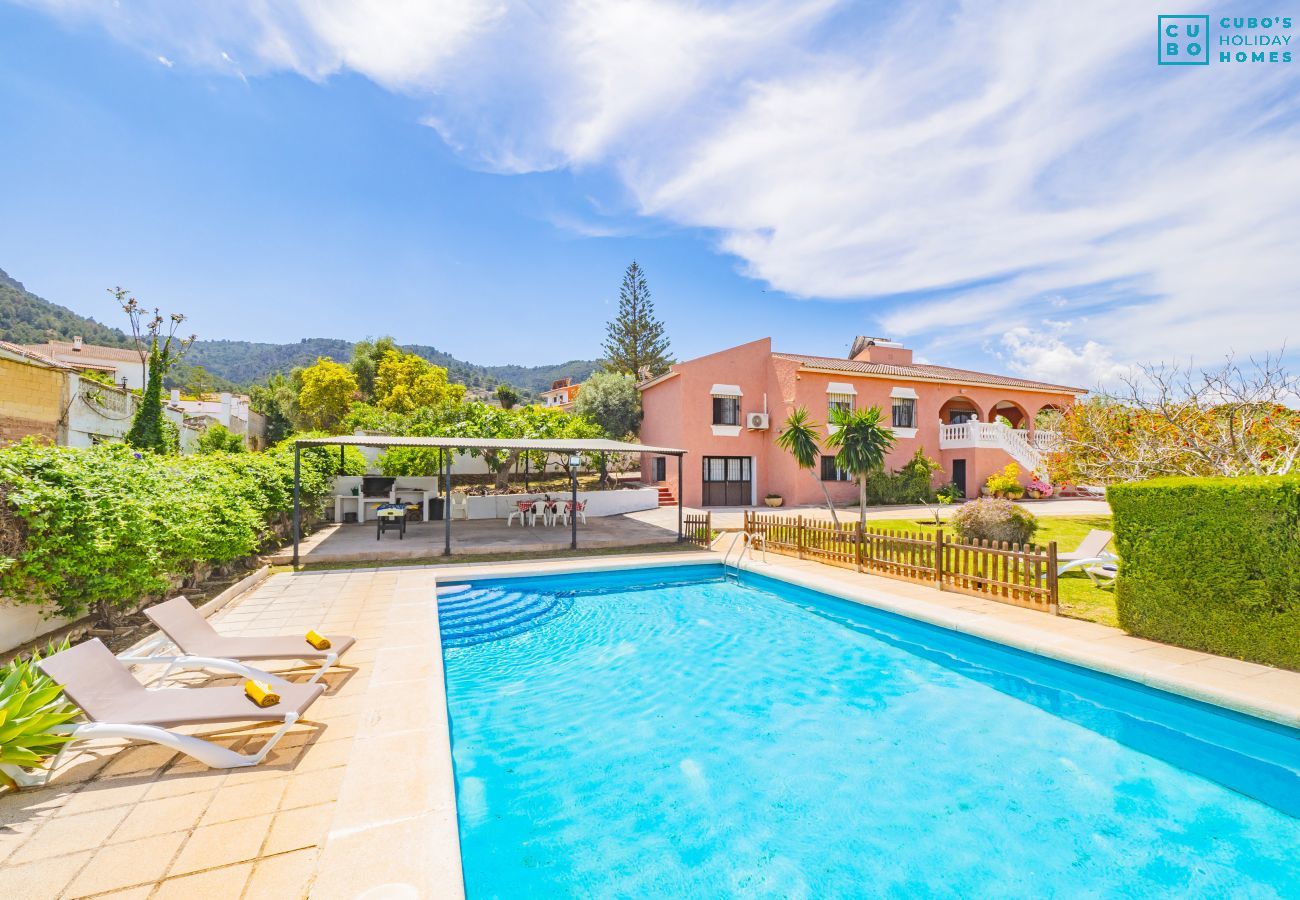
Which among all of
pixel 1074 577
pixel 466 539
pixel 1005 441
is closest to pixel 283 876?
pixel 466 539

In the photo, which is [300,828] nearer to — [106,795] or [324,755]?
[324,755]

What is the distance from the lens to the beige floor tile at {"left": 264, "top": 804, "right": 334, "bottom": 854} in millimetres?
2729

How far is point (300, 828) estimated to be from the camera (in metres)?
2.86

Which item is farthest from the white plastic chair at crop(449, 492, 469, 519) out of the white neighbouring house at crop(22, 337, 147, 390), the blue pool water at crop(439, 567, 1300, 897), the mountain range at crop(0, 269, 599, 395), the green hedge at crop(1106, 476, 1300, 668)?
the mountain range at crop(0, 269, 599, 395)

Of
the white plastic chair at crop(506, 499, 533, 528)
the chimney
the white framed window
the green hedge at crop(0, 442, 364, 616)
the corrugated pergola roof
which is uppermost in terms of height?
the chimney

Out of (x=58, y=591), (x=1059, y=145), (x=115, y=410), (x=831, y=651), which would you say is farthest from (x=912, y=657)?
(x=115, y=410)

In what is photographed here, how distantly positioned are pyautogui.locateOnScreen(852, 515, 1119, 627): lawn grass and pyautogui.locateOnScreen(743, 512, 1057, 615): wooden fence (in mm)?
568

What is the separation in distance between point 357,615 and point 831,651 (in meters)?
6.32

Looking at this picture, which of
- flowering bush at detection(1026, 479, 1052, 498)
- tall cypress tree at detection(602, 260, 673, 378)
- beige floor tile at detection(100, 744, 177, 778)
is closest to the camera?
beige floor tile at detection(100, 744, 177, 778)

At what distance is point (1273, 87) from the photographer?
843 centimetres

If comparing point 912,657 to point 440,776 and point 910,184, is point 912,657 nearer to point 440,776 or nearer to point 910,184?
point 440,776

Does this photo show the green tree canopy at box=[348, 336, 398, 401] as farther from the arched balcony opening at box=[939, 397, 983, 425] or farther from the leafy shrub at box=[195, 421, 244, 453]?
the arched balcony opening at box=[939, 397, 983, 425]

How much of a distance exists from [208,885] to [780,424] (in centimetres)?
2267

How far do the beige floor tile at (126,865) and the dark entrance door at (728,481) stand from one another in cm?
2136
